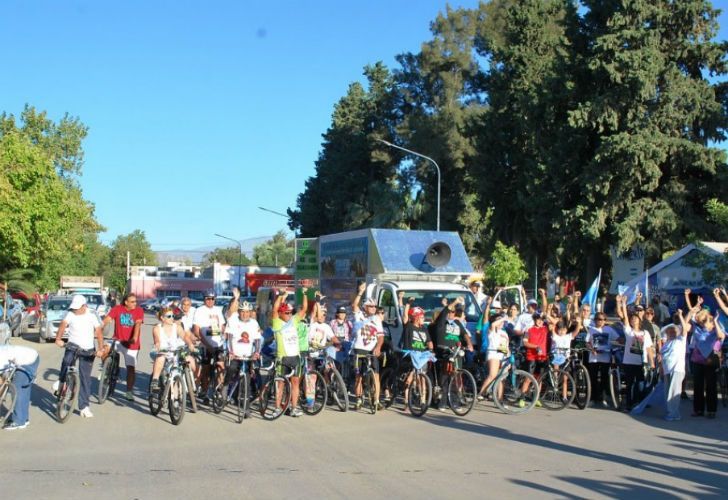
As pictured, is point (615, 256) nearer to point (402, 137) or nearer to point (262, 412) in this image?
point (402, 137)

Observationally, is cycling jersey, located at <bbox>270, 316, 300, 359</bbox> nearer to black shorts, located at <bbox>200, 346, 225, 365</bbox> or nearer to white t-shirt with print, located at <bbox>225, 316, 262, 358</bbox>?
white t-shirt with print, located at <bbox>225, 316, 262, 358</bbox>

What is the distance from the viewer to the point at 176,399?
39.1ft

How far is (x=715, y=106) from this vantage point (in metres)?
36.8

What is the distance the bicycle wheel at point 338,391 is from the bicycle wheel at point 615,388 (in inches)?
177

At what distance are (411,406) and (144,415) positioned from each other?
409cm

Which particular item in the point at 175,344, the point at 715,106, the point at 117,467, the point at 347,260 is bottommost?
the point at 117,467

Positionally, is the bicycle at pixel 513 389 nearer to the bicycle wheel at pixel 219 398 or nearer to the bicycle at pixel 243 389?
the bicycle at pixel 243 389

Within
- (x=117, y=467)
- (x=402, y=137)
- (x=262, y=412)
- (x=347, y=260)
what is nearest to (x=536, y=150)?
(x=402, y=137)

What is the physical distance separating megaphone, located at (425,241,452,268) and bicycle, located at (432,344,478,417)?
3.97 m

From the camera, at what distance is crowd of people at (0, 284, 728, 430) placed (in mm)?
12570

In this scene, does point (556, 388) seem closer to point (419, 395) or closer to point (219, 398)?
point (419, 395)

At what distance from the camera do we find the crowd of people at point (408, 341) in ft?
41.2

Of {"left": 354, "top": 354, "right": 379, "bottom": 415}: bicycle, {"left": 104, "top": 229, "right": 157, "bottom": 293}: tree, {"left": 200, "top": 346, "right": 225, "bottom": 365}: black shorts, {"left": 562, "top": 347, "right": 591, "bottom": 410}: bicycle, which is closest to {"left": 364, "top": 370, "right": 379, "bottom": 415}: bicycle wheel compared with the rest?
{"left": 354, "top": 354, "right": 379, "bottom": 415}: bicycle

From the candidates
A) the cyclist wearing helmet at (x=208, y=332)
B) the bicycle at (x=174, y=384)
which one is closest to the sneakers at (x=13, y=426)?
the bicycle at (x=174, y=384)
